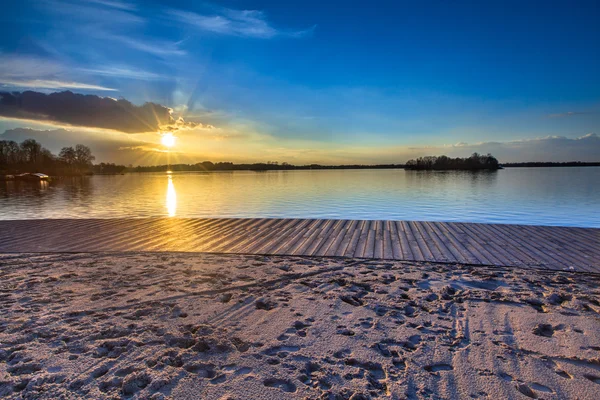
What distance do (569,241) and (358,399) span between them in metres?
7.53

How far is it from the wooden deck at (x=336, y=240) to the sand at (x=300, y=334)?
1.08 meters

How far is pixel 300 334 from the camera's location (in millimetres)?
3420

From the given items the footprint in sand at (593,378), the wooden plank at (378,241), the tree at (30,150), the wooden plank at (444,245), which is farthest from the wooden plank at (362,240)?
the tree at (30,150)

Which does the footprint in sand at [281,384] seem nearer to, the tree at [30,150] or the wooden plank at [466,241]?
the wooden plank at [466,241]

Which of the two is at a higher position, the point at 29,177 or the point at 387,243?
the point at 29,177

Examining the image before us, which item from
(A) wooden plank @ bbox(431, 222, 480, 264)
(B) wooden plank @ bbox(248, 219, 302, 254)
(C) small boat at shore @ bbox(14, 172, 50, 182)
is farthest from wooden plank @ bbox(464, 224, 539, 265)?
(C) small boat at shore @ bbox(14, 172, 50, 182)

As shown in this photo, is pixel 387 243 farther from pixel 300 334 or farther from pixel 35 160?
pixel 35 160

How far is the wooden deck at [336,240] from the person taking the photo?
6441 millimetres

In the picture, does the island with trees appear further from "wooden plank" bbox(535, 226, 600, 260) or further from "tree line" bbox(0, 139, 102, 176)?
"wooden plank" bbox(535, 226, 600, 260)

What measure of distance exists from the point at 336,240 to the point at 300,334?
456 centimetres

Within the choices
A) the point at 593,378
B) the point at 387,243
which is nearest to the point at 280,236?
the point at 387,243

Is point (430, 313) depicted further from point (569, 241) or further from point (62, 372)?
point (569, 241)

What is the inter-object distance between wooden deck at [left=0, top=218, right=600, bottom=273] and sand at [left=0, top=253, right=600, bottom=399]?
Answer: 1.08m

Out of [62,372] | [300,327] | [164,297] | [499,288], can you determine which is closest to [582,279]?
[499,288]
